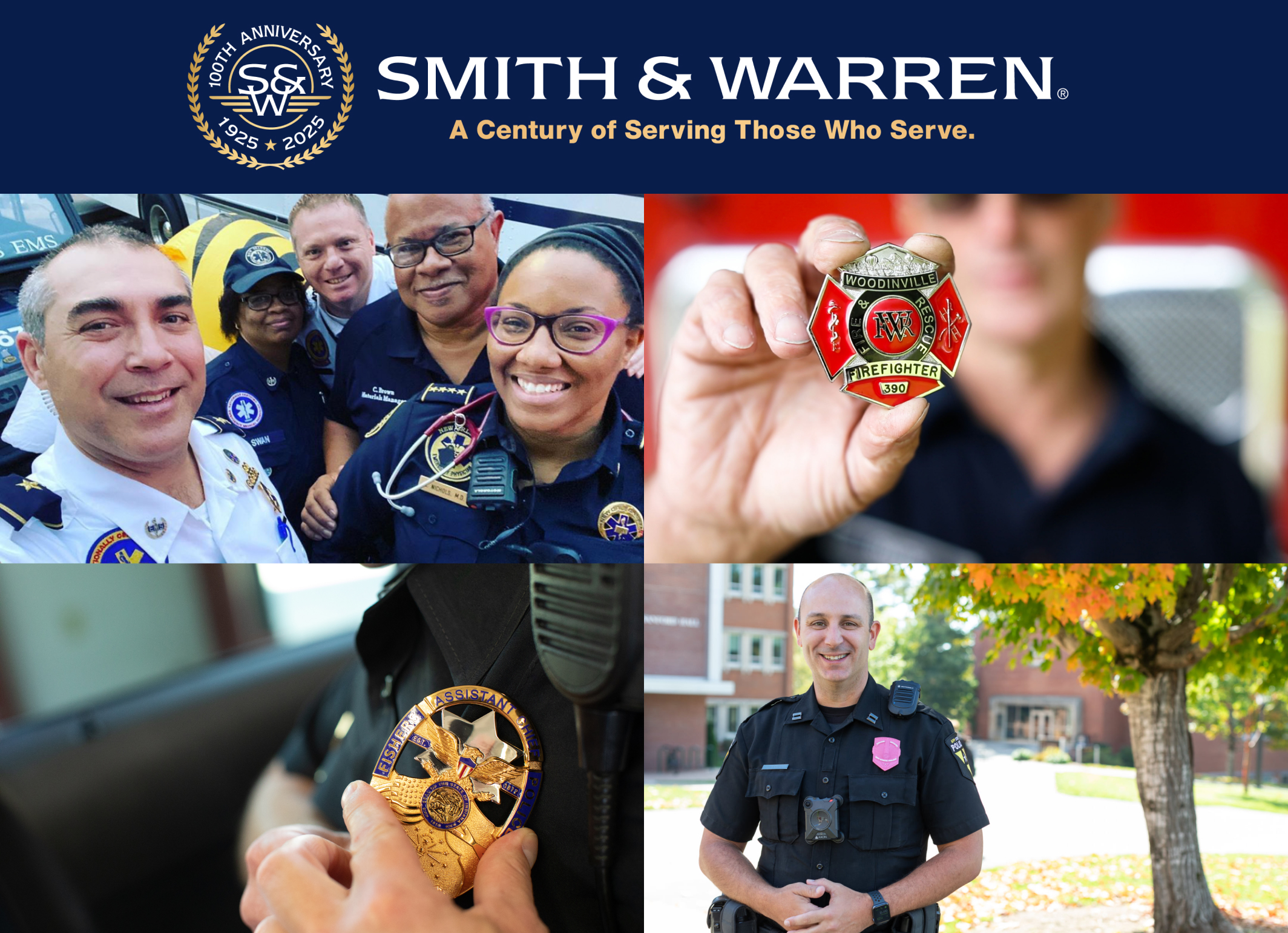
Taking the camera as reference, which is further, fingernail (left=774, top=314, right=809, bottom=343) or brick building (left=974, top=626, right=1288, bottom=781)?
brick building (left=974, top=626, right=1288, bottom=781)

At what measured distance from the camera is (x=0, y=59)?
2990 mm

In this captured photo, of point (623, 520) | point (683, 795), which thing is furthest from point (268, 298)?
point (683, 795)

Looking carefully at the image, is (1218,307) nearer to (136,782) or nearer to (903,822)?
(903,822)

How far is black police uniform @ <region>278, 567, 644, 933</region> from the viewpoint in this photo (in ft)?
9.75

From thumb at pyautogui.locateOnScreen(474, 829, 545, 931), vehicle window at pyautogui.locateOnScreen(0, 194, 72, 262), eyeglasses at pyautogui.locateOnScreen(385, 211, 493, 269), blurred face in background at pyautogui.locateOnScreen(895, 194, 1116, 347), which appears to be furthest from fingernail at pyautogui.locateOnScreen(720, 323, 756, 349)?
vehicle window at pyautogui.locateOnScreen(0, 194, 72, 262)

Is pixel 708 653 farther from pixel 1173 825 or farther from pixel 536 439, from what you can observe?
pixel 1173 825

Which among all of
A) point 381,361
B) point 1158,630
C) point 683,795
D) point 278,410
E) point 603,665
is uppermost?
point 381,361

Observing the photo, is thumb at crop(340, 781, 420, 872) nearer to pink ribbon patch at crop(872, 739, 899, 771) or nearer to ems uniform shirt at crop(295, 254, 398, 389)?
ems uniform shirt at crop(295, 254, 398, 389)

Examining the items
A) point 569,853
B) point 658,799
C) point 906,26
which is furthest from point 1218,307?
point 569,853

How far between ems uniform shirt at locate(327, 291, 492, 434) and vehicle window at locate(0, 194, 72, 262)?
90 centimetres

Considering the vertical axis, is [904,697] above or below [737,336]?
below

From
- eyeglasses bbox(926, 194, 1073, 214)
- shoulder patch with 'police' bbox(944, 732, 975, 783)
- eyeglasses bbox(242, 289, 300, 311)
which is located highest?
eyeglasses bbox(926, 194, 1073, 214)

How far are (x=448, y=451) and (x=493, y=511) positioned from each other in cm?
22

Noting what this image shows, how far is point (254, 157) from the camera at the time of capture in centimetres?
301
